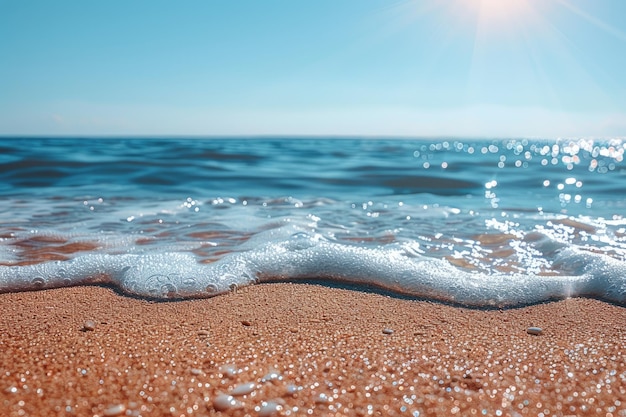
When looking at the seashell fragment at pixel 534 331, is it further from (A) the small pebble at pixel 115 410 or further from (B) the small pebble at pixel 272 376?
(A) the small pebble at pixel 115 410

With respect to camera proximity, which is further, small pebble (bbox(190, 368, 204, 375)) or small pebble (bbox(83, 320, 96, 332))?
small pebble (bbox(83, 320, 96, 332))

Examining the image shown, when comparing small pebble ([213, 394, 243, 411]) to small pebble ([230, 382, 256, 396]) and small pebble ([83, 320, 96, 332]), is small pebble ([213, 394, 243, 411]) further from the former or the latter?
small pebble ([83, 320, 96, 332])

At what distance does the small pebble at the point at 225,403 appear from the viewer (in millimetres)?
1272

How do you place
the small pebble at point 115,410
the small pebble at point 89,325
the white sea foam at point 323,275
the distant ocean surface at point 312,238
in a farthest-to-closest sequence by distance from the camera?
the distant ocean surface at point 312,238, the white sea foam at point 323,275, the small pebble at point 89,325, the small pebble at point 115,410

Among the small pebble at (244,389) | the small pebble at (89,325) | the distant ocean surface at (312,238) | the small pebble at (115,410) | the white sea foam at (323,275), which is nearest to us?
the small pebble at (115,410)

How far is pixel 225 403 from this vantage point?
129 centimetres

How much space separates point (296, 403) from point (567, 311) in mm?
1380

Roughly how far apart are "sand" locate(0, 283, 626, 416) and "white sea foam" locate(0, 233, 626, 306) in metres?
0.16

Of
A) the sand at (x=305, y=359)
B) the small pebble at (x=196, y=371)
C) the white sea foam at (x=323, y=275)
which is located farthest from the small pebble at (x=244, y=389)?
the white sea foam at (x=323, y=275)

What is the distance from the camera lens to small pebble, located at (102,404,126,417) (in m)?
1.23

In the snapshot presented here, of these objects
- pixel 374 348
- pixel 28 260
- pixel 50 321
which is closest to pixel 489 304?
pixel 374 348

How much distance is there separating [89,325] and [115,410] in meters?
0.62

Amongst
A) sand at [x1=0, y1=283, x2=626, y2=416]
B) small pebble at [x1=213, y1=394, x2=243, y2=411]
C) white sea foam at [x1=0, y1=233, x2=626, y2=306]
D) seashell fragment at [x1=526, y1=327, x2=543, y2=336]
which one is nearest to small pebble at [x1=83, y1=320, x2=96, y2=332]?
sand at [x1=0, y1=283, x2=626, y2=416]

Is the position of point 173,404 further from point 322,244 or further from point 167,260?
point 322,244
